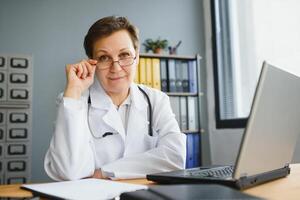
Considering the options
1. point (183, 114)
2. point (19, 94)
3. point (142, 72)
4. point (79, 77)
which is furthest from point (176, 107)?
point (79, 77)

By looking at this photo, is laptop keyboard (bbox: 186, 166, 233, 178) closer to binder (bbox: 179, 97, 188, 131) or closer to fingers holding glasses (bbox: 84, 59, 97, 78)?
fingers holding glasses (bbox: 84, 59, 97, 78)

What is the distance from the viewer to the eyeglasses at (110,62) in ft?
4.47

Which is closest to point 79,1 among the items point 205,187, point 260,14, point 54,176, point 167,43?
point 167,43

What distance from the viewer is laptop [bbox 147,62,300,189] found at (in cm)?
65

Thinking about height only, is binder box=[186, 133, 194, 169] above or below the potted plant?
below

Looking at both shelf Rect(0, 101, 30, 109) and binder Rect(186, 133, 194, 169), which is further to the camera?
binder Rect(186, 133, 194, 169)

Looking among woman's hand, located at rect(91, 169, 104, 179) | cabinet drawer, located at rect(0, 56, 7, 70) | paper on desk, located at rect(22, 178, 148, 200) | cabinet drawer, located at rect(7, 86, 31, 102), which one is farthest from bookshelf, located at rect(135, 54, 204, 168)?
paper on desk, located at rect(22, 178, 148, 200)

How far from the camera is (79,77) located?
1.31 metres

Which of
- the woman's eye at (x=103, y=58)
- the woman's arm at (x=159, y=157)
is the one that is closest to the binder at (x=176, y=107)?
the woman's arm at (x=159, y=157)

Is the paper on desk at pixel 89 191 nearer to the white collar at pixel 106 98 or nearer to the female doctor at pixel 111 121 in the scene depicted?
the female doctor at pixel 111 121

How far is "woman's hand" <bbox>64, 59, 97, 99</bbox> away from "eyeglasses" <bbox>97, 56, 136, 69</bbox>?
27 mm

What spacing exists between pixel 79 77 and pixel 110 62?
15cm

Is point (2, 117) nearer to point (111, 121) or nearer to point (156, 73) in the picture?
point (156, 73)

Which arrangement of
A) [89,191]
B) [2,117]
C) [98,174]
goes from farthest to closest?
[2,117] → [98,174] → [89,191]
